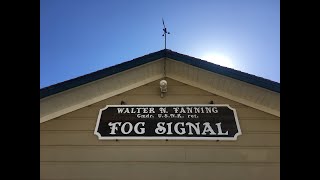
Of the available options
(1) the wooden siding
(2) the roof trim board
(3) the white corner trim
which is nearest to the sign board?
(1) the wooden siding

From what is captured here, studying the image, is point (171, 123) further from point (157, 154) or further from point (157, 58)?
point (157, 58)

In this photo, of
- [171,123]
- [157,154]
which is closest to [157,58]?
[171,123]

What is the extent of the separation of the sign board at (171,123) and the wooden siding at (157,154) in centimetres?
8

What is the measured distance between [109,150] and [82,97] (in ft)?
2.80

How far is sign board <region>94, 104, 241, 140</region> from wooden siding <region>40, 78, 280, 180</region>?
0.08 metres

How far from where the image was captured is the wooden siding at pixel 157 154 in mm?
4304

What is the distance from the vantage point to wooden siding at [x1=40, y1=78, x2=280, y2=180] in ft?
14.1

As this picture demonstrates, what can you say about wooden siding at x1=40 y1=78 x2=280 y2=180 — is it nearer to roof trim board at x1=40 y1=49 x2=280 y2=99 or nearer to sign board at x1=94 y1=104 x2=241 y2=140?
sign board at x1=94 y1=104 x2=241 y2=140

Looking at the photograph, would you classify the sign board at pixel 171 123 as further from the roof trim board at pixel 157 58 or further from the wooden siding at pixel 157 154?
the roof trim board at pixel 157 58

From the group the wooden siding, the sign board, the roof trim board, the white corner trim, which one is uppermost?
the roof trim board

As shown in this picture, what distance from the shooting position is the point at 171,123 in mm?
4574

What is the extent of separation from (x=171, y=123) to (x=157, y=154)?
0.44 m

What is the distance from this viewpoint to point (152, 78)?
5074 mm
